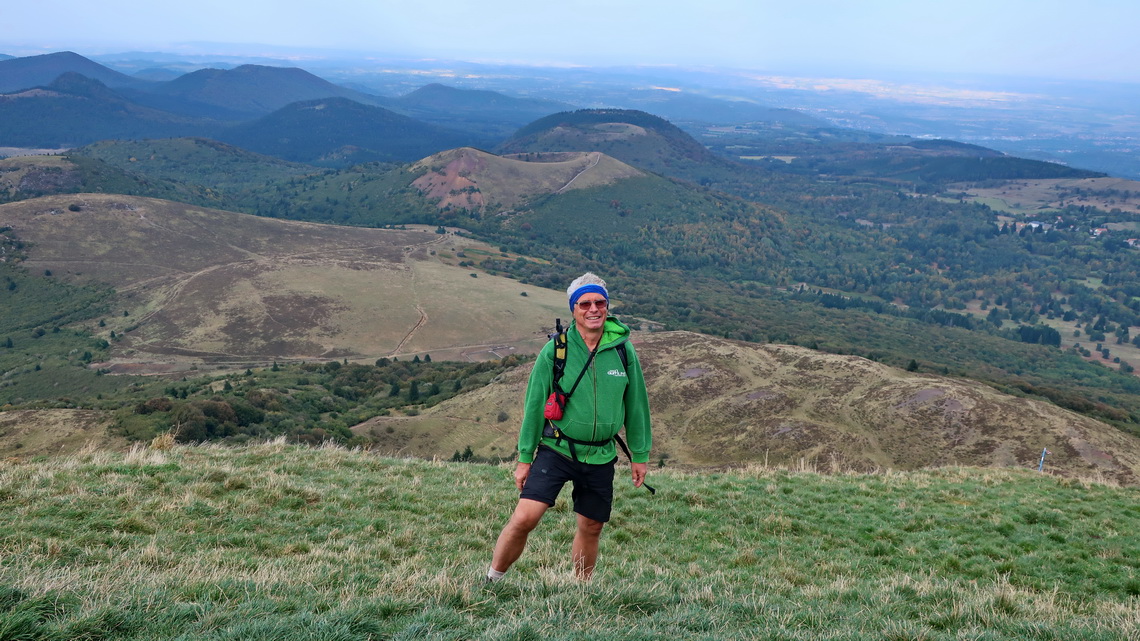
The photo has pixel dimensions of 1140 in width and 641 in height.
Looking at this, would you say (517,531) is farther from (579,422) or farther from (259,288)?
(259,288)

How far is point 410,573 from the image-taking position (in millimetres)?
6133

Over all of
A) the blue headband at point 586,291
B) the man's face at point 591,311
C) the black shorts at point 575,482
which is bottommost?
the black shorts at point 575,482

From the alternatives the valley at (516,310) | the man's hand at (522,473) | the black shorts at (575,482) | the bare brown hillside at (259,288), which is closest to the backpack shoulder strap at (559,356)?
the black shorts at (575,482)

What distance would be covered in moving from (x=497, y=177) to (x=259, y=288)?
10150cm

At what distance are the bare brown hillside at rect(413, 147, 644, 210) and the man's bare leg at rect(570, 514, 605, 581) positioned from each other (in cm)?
16193

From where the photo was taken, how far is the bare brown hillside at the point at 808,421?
974 inches

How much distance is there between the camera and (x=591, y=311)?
5.64 metres

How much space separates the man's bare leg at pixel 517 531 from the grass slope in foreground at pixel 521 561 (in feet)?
0.91

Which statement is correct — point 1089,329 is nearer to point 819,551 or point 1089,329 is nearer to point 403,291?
point 403,291

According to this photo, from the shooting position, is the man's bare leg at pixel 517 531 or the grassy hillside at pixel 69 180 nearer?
the man's bare leg at pixel 517 531

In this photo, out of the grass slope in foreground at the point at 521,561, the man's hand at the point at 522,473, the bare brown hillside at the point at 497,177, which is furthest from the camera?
the bare brown hillside at the point at 497,177

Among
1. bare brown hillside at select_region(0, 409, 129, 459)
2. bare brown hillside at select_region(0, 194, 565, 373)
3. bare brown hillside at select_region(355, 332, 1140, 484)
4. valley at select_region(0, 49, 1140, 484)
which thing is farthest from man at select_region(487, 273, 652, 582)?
bare brown hillside at select_region(0, 194, 565, 373)

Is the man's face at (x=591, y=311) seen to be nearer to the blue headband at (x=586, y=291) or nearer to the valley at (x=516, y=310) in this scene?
the blue headband at (x=586, y=291)

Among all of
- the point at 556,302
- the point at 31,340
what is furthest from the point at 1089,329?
the point at 31,340
